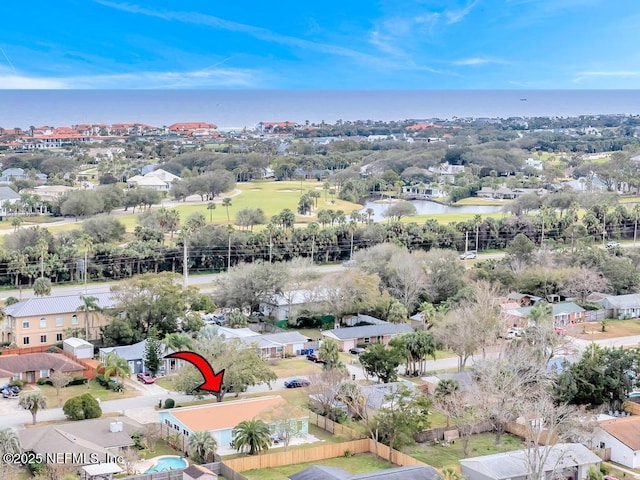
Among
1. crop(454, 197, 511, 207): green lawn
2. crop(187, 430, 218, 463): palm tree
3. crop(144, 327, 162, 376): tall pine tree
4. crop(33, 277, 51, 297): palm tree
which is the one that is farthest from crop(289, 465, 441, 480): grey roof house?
crop(454, 197, 511, 207): green lawn

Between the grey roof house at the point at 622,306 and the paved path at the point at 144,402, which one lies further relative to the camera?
the grey roof house at the point at 622,306

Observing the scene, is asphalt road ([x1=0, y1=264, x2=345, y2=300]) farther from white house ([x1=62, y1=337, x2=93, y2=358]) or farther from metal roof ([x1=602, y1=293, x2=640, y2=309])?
metal roof ([x1=602, y1=293, x2=640, y2=309])

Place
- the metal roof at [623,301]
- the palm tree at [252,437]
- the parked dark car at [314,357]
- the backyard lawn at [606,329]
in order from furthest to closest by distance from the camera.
Answer: 1. the metal roof at [623,301]
2. the backyard lawn at [606,329]
3. the parked dark car at [314,357]
4. the palm tree at [252,437]

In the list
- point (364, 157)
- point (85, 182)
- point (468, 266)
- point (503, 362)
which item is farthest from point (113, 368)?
point (364, 157)

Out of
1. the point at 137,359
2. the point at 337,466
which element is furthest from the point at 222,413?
the point at 137,359

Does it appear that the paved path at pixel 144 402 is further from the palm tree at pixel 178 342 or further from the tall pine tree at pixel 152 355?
the palm tree at pixel 178 342

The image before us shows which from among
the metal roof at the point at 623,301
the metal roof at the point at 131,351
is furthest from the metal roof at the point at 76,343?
the metal roof at the point at 623,301

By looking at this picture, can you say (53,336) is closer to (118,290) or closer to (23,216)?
(118,290)
